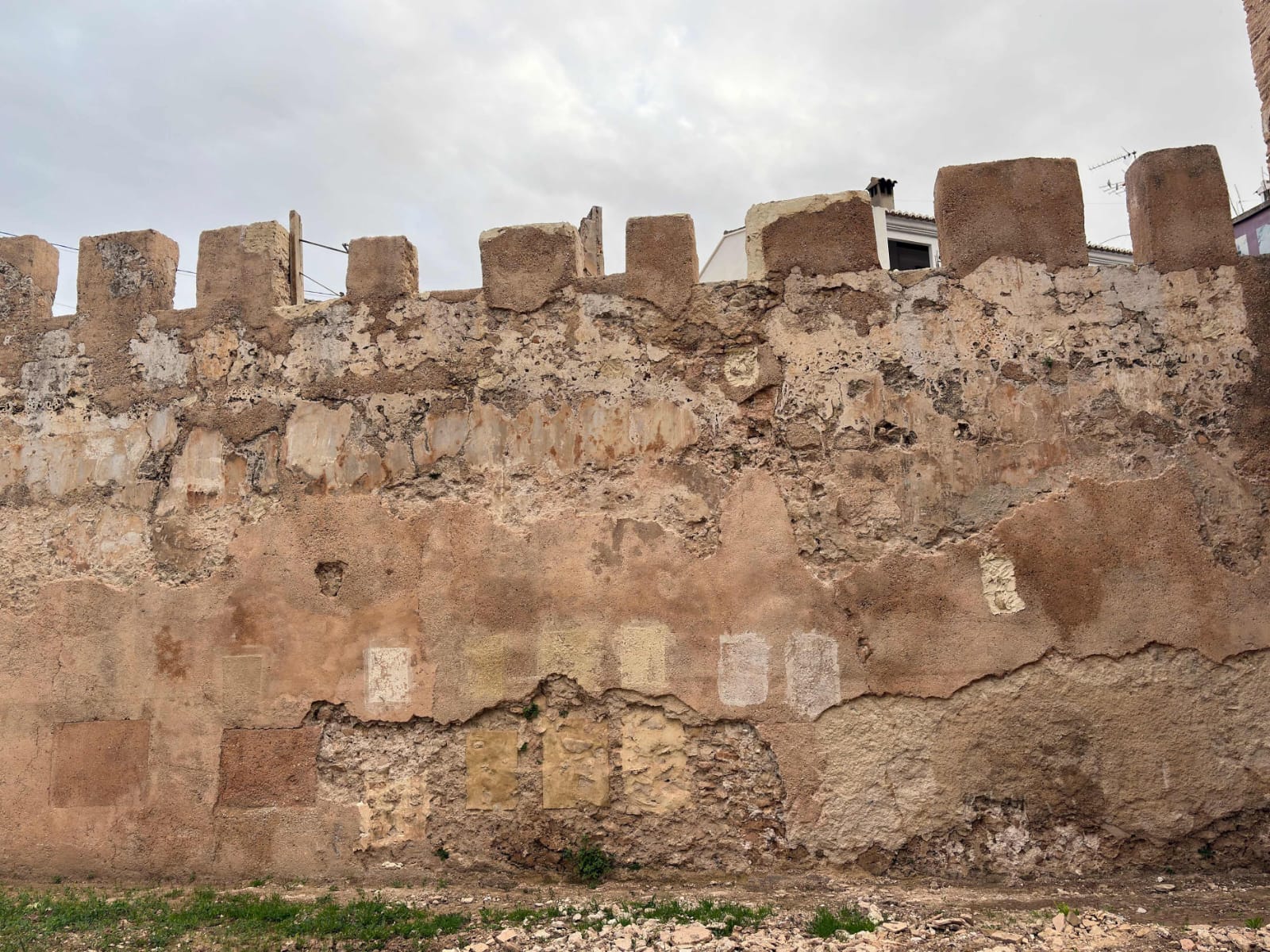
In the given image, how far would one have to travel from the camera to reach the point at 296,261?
4.56m

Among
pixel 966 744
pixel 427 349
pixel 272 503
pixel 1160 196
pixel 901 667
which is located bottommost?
pixel 966 744

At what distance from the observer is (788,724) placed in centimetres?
370

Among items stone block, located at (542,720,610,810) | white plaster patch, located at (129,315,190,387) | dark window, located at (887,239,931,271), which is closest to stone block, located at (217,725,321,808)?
stone block, located at (542,720,610,810)

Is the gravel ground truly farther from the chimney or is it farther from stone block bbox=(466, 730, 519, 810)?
the chimney

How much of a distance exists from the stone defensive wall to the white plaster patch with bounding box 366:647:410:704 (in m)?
0.02

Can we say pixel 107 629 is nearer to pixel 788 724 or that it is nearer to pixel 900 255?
pixel 788 724

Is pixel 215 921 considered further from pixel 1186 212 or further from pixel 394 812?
pixel 1186 212

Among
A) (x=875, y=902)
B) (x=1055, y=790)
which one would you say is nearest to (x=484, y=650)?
(x=875, y=902)

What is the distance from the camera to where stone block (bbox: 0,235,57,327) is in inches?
181

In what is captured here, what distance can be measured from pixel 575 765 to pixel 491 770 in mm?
355

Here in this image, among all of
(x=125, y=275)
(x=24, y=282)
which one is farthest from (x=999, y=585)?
(x=24, y=282)

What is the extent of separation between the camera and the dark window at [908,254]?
1331 centimetres

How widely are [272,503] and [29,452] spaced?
1.32 metres

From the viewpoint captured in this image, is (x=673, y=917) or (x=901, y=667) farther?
(x=901, y=667)
